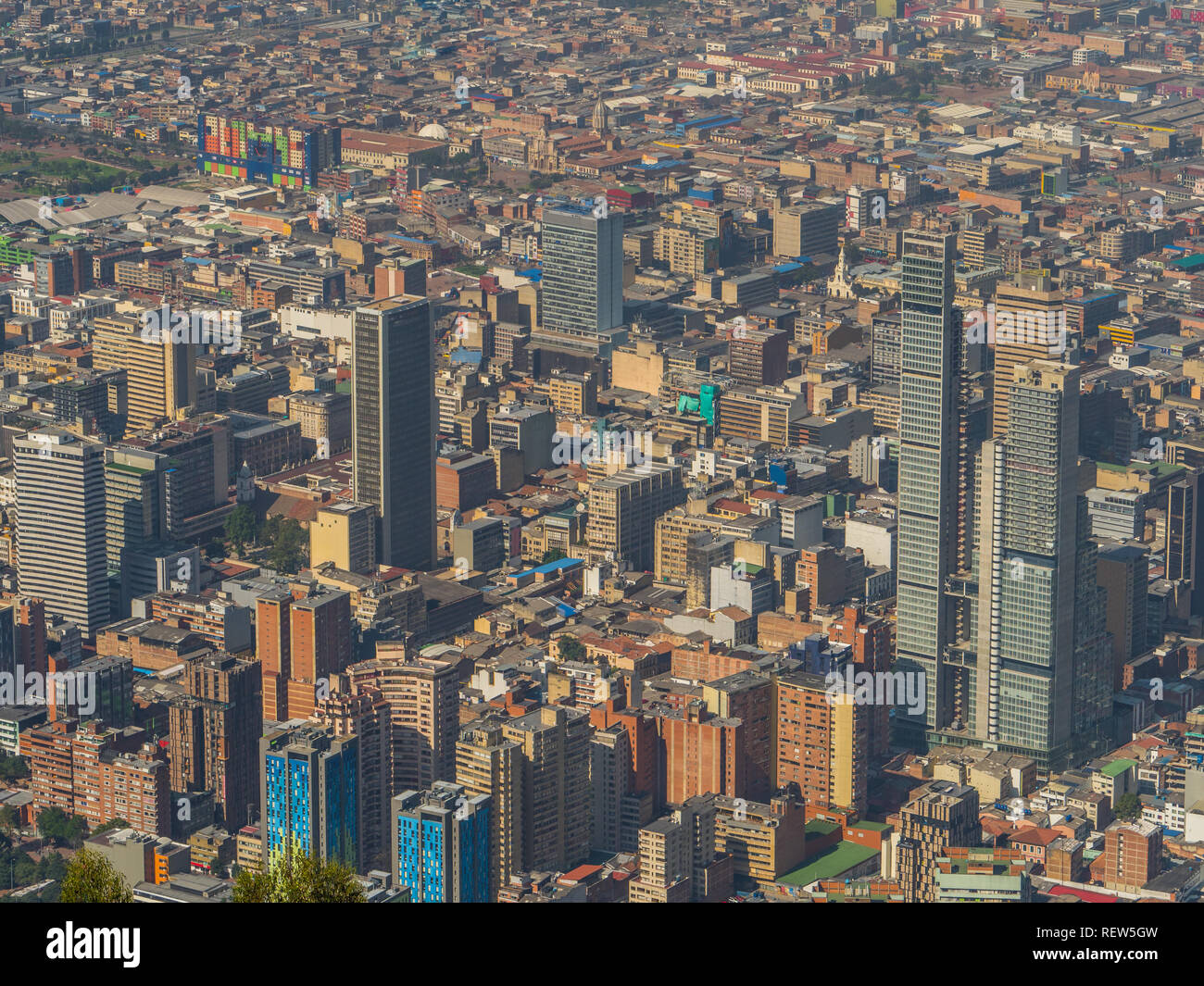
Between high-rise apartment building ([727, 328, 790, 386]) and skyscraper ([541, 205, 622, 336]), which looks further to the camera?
skyscraper ([541, 205, 622, 336])

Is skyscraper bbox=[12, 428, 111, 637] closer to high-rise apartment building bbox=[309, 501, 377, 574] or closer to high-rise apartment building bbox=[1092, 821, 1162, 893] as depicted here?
high-rise apartment building bbox=[309, 501, 377, 574]

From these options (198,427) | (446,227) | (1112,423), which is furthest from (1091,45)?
(198,427)

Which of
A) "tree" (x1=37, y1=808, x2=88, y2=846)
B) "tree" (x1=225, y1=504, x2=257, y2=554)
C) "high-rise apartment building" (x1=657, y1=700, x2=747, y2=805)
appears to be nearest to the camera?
"tree" (x1=37, y1=808, x2=88, y2=846)

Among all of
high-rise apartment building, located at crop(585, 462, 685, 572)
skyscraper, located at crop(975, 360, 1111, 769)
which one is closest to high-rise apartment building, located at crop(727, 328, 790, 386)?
high-rise apartment building, located at crop(585, 462, 685, 572)

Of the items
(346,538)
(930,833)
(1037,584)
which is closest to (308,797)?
(930,833)

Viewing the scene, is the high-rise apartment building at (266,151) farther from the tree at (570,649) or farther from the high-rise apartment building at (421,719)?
the high-rise apartment building at (421,719)

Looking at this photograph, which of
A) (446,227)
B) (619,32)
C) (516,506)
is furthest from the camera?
(619,32)

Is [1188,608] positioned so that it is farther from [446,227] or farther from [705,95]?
[705,95]

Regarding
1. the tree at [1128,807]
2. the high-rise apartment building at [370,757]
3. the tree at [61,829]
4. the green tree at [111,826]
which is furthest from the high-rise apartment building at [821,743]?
the tree at [61,829]
